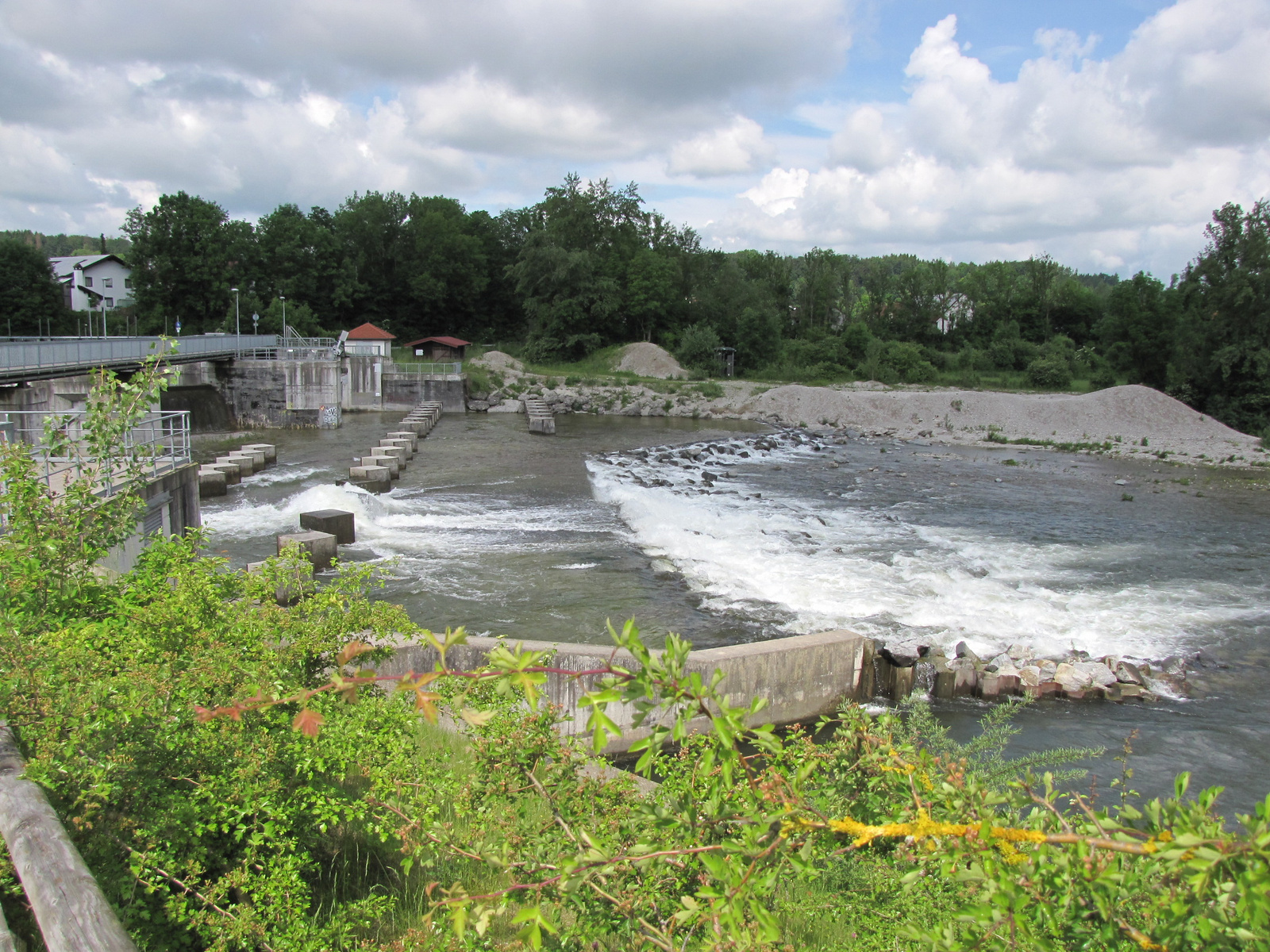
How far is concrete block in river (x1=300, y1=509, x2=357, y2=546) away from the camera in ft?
51.8

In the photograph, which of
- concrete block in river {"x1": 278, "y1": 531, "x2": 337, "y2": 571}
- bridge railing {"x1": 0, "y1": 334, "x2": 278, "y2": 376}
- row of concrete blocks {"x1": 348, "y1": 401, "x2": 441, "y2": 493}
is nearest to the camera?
concrete block in river {"x1": 278, "y1": 531, "x2": 337, "y2": 571}

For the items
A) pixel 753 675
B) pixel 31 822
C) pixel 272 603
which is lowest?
pixel 753 675

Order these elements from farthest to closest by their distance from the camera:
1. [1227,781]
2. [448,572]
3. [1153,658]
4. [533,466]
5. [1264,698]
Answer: [533,466], [448,572], [1153,658], [1264,698], [1227,781]

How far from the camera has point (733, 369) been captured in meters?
63.8

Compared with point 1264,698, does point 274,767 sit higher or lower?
higher

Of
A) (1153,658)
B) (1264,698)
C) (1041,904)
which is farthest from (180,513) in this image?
(1264,698)

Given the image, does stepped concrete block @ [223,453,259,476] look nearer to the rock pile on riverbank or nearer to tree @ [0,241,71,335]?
the rock pile on riverbank

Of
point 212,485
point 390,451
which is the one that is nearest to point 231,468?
point 212,485

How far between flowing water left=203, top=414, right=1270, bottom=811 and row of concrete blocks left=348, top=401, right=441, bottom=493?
20.2 inches

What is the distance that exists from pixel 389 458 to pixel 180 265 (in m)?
52.5

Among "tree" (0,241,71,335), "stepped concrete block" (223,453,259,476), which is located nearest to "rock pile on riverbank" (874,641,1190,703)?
"stepped concrete block" (223,453,259,476)

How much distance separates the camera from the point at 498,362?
5697 cm

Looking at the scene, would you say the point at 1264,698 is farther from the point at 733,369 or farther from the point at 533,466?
the point at 733,369

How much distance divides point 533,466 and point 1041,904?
26.0m
